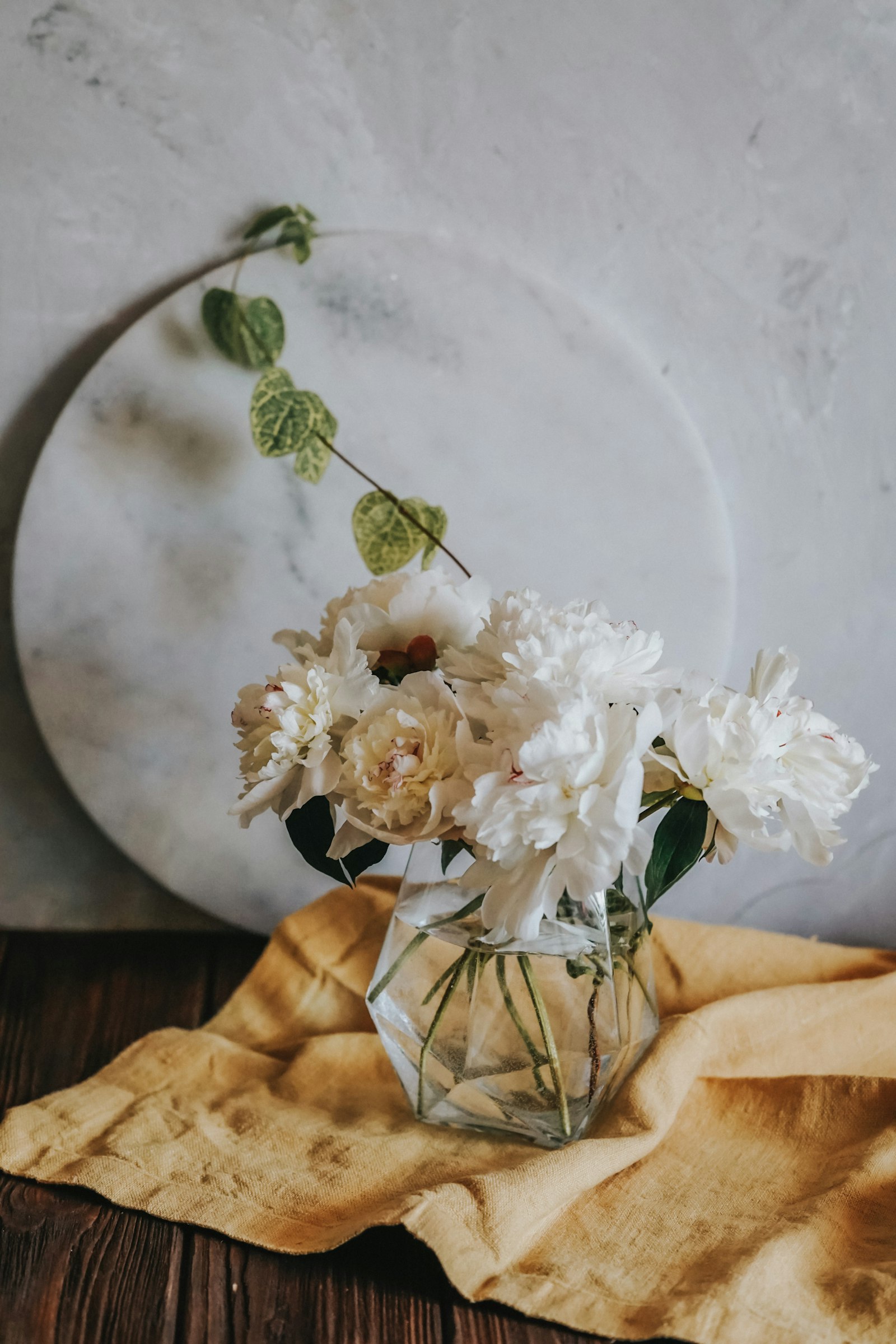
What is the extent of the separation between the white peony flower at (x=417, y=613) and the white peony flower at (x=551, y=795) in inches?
4.9

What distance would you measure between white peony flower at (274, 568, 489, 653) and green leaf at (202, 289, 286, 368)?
0.39 metres

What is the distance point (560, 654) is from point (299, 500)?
0.52 meters

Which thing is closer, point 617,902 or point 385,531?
point 617,902

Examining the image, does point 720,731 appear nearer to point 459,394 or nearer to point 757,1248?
point 757,1248

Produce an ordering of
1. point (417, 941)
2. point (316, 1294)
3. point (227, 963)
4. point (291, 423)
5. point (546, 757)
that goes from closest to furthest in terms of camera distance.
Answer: point (546, 757) < point (316, 1294) < point (417, 941) < point (291, 423) < point (227, 963)

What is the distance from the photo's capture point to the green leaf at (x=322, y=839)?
2.25 ft

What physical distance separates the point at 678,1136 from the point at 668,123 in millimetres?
918

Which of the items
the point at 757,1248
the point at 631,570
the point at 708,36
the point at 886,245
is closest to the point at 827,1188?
the point at 757,1248

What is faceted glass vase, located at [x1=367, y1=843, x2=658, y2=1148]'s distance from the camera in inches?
27.6

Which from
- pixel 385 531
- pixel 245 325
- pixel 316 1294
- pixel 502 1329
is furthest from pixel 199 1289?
pixel 245 325

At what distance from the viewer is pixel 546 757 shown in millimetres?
529

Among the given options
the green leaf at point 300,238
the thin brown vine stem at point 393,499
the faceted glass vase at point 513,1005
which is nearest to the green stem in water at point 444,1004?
the faceted glass vase at point 513,1005

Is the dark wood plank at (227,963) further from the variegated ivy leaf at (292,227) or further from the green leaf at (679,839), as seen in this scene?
the variegated ivy leaf at (292,227)

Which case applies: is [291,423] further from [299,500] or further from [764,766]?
[764,766]
